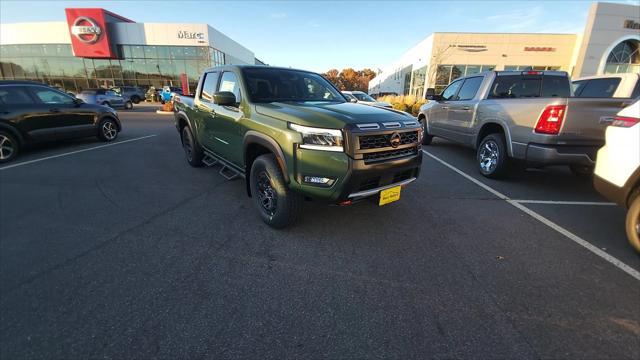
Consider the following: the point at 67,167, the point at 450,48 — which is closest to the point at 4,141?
the point at 67,167

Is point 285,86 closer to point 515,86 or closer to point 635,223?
point 635,223

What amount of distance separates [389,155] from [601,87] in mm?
6515

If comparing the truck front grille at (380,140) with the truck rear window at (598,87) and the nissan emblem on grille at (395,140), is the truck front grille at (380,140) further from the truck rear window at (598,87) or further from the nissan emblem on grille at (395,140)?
the truck rear window at (598,87)

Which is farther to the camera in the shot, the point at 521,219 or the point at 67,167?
the point at 67,167

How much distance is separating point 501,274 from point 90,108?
10.5 meters

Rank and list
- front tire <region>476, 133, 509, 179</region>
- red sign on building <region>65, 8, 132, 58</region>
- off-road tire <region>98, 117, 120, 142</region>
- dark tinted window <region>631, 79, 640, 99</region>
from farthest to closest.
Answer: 1. red sign on building <region>65, 8, 132, 58</region>
2. off-road tire <region>98, 117, 120, 142</region>
3. dark tinted window <region>631, 79, 640, 99</region>
4. front tire <region>476, 133, 509, 179</region>

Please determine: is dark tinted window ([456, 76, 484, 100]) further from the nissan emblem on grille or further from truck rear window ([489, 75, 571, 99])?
the nissan emblem on grille

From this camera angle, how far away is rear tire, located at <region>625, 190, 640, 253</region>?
283cm

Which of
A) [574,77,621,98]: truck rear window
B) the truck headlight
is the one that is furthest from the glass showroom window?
the truck headlight

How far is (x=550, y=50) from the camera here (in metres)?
28.0

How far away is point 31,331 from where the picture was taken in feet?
6.27

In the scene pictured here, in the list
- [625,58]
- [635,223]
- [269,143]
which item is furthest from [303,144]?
[625,58]

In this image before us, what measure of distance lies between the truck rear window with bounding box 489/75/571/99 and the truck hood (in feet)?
11.9

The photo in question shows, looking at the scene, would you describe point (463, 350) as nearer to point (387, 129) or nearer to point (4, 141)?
point (387, 129)
